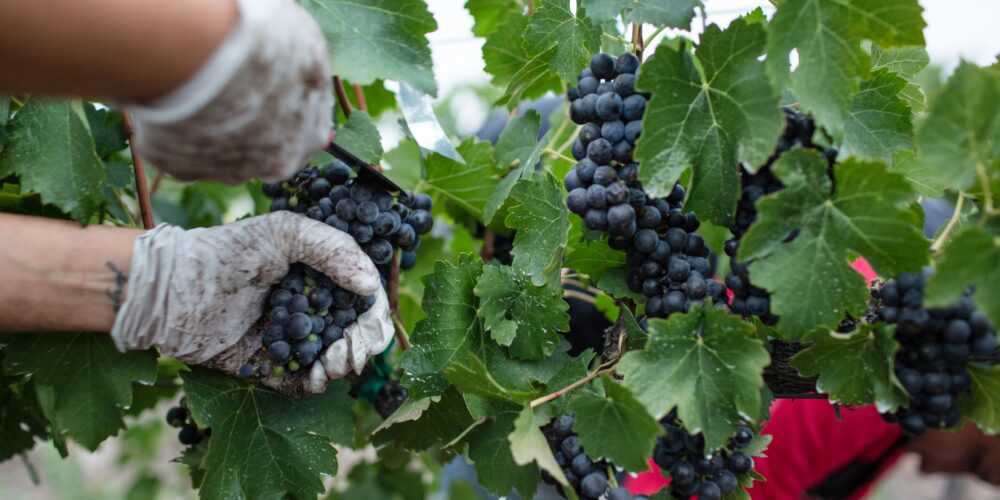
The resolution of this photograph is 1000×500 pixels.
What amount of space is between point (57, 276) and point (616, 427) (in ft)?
2.61

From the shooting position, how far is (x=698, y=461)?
3.04 feet

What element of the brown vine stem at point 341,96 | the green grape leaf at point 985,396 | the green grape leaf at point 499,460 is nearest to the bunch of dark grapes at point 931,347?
the green grape leaf at point 985,396

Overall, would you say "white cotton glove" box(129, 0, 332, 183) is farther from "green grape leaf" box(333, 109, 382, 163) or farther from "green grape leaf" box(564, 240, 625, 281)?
"green grape leaf" box(564, 240, 625, 281)

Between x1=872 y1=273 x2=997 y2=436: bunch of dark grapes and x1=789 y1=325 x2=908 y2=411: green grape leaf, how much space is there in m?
0.02

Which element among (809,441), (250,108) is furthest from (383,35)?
(809,441)

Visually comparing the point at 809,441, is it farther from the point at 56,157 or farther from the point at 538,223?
the point at 56,157

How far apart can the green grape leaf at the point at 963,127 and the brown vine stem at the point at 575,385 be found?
48cm

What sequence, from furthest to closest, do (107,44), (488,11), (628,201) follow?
1. (488,11)
2. (628,201)
3. (107,44)

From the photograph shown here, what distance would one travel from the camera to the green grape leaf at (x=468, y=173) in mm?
1319

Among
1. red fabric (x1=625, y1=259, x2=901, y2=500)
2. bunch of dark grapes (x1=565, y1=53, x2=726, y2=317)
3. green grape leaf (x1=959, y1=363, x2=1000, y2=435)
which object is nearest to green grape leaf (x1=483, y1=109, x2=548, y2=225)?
bunch of dark grapes (x1=565, y1=53, x2=726, y2=317)

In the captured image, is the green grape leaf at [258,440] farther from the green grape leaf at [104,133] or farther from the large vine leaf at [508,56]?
the large vine leaf at [508,56]

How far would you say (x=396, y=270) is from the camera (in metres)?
1.27

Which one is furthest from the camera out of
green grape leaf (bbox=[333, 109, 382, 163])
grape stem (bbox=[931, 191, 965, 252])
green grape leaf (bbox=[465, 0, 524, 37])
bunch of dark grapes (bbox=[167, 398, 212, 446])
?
green grape leaf (bbox=[465, 0, 524, 37])

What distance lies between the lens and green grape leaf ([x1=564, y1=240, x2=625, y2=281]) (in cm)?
107
